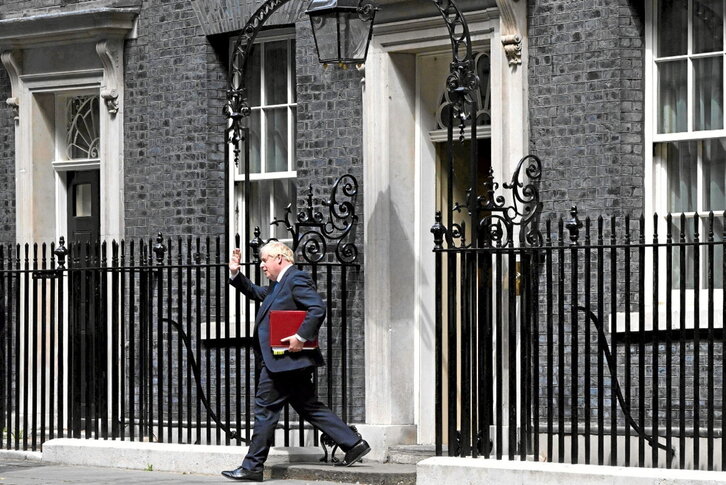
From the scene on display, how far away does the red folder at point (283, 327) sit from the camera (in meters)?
11.5

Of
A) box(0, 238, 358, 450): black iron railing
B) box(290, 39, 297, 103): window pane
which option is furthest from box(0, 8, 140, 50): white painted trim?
box(0, 238, 358, 450): black iron railing

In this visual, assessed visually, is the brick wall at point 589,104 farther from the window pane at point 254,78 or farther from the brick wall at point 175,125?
the window pane at point 254,78

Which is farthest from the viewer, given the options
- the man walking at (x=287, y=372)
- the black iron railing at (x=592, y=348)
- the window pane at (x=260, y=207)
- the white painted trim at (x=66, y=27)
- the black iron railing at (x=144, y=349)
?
the white painted trim at (x=66, y=27)

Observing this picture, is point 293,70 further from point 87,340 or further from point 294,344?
point 294,344

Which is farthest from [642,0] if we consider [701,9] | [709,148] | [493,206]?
[493,206]

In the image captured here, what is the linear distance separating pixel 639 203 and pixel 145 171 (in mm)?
5203

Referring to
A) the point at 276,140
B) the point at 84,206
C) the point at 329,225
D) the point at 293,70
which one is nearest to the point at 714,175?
the point at 329,225

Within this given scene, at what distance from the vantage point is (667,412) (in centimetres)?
1027

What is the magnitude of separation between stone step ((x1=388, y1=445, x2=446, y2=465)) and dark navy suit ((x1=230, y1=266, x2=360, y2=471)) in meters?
1.20

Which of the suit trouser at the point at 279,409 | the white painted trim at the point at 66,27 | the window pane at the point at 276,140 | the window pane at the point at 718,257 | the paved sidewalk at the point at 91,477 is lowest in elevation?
the paved sidewalk at the point at 91,477

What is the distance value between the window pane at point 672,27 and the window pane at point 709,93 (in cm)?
18

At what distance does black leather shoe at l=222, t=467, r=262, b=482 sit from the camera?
1161cm

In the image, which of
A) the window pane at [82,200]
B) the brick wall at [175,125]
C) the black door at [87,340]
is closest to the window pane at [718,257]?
the brick wall at [175,125]

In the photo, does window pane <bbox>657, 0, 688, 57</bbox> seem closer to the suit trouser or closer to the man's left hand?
the man's left hand
